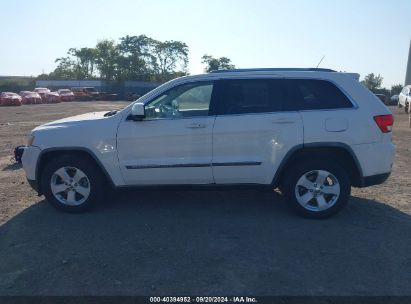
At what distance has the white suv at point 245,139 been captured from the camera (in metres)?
5.13

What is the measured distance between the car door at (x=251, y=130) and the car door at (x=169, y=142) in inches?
6.1

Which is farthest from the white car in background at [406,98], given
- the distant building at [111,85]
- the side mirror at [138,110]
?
the distant building at [111,85]

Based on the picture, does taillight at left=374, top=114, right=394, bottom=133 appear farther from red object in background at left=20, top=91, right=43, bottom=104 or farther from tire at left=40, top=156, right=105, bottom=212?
red object in background at left=20, top=91, right=43, bottom=104

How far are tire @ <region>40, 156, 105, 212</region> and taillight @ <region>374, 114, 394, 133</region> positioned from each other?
367 centimetres

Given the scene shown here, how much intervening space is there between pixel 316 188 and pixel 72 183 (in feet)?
10.6

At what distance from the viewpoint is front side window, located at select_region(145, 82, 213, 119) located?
17.6 feet

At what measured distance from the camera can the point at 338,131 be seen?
16.7 feet

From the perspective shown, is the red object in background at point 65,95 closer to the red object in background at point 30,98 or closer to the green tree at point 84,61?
the red object in background at point 30,98

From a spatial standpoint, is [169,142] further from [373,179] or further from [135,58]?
[135,58]

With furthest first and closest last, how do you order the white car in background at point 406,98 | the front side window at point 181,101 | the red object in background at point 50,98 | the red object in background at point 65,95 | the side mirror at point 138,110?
1. the red object in background at point 65,95
2. the red object in background at point 50,98
3. the white car in background at point 406,98
4. the front side window at point 181,101
5. the side mirror at point 138,110

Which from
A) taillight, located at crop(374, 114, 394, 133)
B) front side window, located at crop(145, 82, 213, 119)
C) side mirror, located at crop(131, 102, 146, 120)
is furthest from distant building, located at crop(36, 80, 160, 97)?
taillight, located at crop(374, 114, 394, 133)

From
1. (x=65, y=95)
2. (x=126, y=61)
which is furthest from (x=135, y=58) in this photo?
(x=65, y=95)

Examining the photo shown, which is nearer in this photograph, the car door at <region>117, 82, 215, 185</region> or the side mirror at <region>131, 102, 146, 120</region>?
the side mirror at <region>131, 102, 146, 120</region>

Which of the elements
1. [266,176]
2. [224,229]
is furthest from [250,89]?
[224,229]
